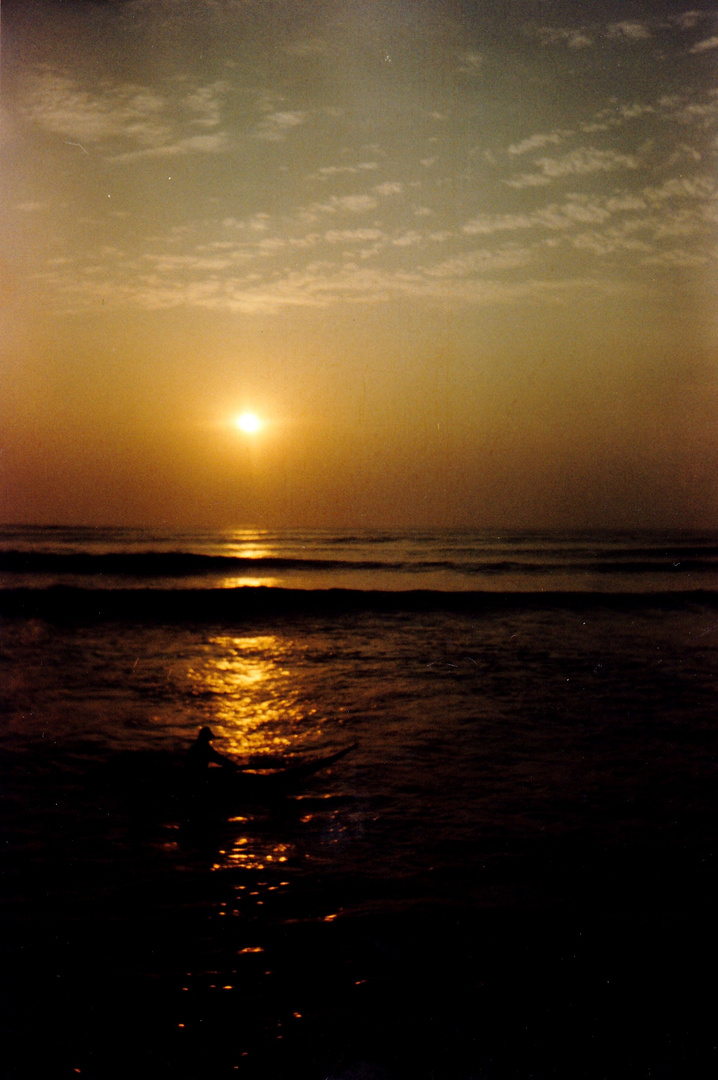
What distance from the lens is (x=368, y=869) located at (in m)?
5.29

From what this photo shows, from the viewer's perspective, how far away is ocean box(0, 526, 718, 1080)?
144 inches

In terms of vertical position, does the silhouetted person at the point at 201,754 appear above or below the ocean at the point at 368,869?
above

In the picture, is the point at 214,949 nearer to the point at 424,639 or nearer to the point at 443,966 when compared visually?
the point at 443,966

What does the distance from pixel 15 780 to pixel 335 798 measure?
10.8 ft

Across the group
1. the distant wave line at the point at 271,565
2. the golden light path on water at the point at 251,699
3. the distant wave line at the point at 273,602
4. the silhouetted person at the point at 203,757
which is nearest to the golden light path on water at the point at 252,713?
the golden light path on water at the point at 251,699

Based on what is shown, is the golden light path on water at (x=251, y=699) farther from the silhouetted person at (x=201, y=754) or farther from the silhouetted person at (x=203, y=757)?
the silhouetted person at (x=201, y=754)

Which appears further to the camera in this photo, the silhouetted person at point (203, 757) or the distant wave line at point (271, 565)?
the distant wave line at point (271, 565)

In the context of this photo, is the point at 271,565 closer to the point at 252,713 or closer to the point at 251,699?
the point at 251,699

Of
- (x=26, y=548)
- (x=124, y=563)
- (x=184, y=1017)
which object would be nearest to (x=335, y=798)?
(x=184, y=1017)

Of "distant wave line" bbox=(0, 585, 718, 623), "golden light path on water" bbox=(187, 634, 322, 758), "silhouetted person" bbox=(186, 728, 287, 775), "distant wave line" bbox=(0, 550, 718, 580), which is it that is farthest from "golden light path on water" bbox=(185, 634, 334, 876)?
"distant wave line" bbox=(0, 550, 718, 580)

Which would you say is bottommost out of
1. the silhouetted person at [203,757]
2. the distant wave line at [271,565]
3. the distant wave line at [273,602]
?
the distant wave line at [273,602]

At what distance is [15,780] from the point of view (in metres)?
7.05

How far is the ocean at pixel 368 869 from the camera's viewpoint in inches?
144

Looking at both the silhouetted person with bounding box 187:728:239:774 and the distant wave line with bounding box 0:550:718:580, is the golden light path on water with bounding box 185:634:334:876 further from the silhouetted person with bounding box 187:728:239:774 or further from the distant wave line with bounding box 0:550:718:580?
the distant wave line with bounding box 0:550:718:580
